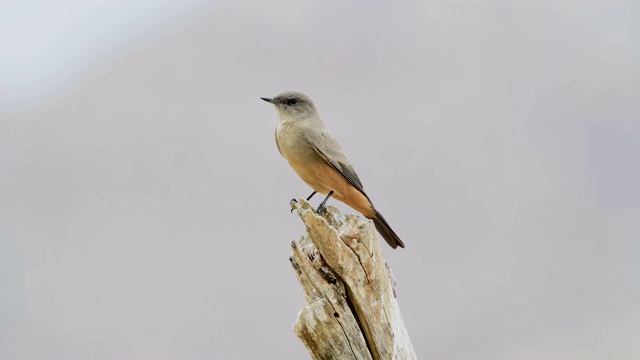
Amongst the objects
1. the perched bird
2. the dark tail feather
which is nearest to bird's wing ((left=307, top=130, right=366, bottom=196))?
the perched bird

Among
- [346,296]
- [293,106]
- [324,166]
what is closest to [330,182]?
[324,166]

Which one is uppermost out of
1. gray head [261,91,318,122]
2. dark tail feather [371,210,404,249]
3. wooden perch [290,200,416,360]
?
gray head [261,91,318,122]

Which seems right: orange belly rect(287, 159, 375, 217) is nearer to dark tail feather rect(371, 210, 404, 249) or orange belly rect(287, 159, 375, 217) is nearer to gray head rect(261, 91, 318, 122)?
dark tail feather rect(371, 210, 404, 249)

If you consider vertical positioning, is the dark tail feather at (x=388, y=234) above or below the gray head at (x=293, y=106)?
below

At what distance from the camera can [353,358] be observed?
495 centimetres

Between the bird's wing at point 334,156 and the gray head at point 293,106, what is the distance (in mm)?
512

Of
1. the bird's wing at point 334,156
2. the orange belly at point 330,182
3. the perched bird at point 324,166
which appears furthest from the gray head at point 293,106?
the orange belly at point 330,182

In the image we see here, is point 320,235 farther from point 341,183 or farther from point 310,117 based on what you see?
point 310,117

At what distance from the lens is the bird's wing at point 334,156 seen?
7.35m

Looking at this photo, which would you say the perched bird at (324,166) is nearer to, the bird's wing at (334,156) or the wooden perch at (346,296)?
the bird's wing at (334,156)

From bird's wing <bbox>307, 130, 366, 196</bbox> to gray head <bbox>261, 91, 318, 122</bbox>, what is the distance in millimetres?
512

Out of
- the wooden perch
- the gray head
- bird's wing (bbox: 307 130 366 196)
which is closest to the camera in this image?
the wooden perch

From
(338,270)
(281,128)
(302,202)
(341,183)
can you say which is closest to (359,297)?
(338,270)

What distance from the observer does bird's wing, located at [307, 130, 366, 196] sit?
289 inches
